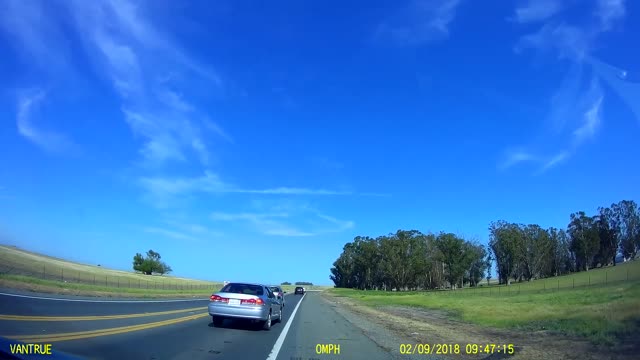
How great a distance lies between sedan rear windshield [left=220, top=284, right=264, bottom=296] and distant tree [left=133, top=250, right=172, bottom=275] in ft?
483

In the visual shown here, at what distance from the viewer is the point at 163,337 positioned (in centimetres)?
1440

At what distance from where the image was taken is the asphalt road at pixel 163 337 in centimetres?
1139

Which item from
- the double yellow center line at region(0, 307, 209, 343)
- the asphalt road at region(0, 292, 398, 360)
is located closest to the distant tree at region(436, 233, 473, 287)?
the asphalt road at region(0, 292, 398, 360)

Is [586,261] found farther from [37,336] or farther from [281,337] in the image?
[37,336]

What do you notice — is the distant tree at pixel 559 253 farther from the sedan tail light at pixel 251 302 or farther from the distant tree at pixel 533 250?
the sedan tail light at pixel 251 302

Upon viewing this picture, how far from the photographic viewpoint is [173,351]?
11914 mm

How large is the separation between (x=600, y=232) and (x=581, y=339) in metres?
116

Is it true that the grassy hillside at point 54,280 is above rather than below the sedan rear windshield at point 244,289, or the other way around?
below

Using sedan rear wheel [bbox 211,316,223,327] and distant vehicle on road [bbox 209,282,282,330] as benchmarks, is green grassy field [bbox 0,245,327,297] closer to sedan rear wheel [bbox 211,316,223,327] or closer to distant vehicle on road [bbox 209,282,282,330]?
sedan rear wheel [bbox 211,316,223,327]

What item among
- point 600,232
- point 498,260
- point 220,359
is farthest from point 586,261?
point 220,359
